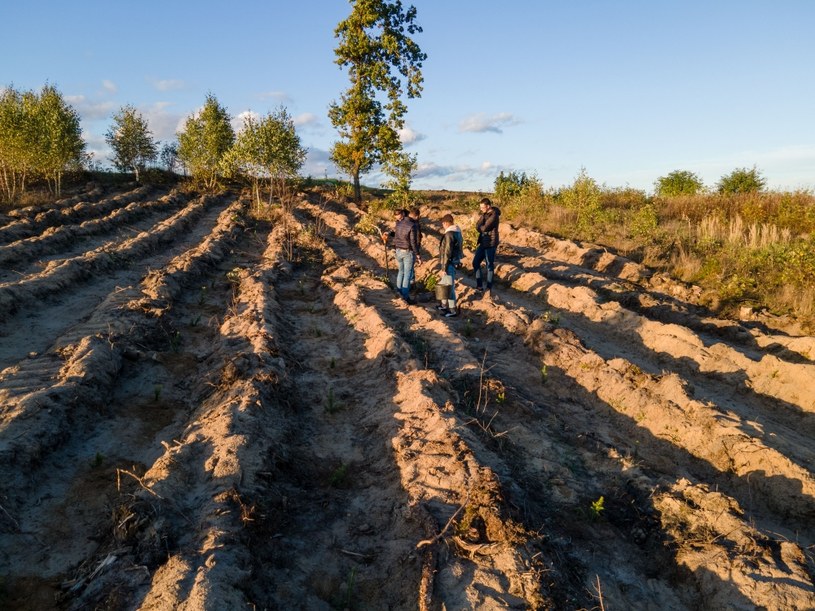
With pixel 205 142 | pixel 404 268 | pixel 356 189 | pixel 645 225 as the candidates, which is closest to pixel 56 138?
pixel 205 142

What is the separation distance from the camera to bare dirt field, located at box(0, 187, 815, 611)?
168 inches

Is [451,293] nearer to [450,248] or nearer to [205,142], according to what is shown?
[450,248]

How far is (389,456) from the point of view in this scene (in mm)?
6059

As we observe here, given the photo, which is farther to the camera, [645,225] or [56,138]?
[56,138]

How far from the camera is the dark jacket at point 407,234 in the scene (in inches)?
459

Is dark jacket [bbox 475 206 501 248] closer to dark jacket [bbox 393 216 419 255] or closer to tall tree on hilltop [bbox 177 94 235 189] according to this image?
dark jacket [bbox 393 216 419 255]

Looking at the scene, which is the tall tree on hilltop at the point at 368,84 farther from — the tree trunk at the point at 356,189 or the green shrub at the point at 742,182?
the green shrub at the point at 742,182

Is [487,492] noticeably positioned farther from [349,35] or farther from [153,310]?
[349,35]

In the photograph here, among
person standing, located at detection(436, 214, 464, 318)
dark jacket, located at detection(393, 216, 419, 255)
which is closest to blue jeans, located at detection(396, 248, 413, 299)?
dark jacket, located at detection(393, 216, 419, 255)

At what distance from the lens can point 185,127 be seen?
3975 centimetres

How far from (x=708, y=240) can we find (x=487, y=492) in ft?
48.9

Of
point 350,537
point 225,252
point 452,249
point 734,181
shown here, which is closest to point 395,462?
point 350,537

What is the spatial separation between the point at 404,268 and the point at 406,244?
2.01 ft

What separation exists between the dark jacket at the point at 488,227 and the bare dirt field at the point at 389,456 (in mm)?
1734
